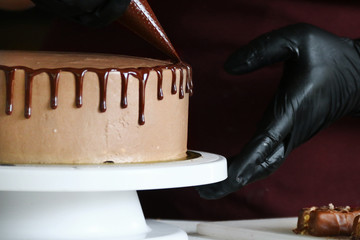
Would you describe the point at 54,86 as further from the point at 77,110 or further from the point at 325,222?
the point at 325,222

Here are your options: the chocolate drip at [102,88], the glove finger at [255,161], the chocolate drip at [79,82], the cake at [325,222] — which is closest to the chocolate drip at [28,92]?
the chocolate drip at [79,82]

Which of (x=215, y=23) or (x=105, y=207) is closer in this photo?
(x=105, y=207)

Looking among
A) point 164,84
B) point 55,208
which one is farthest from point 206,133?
point 55,208

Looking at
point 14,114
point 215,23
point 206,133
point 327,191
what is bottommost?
point 327,191

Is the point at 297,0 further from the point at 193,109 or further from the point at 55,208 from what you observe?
the point at 55,208

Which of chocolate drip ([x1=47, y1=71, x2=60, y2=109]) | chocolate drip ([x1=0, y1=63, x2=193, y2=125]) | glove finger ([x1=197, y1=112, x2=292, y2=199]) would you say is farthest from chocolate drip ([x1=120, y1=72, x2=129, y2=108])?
glove finger ([x1=197, y1=112, x2=292, y2=199])

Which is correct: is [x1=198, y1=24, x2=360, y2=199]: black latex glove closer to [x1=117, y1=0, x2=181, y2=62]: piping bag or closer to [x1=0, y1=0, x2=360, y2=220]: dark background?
[x1=0, y1=0, x2=360, y2=220]: dark background
